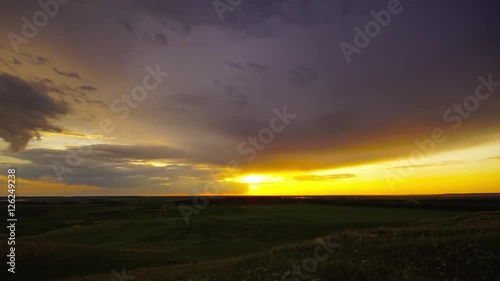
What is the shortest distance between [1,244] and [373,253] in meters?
35.2

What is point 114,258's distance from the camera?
3797 cm

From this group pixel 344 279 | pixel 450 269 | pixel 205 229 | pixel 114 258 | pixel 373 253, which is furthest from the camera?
pixel 205 229

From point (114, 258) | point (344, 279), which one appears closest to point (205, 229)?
point (114, 258)

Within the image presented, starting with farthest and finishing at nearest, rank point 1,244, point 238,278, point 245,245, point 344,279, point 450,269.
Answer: point 245,245
point 1,244
point 238,278
point 450,269
point 344,279

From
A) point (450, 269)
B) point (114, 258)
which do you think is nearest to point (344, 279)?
point (450, 269)

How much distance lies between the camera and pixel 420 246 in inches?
738

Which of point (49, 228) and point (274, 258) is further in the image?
point (49, 228)

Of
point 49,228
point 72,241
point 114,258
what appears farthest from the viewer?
point 49,228

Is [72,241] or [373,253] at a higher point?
[373,253]

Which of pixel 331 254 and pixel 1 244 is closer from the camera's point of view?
pixel 331 254

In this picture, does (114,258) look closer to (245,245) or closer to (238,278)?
(245,245)

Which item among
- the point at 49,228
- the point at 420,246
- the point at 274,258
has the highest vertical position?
the point at 420,246

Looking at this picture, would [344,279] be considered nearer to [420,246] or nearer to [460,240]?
[420,246]

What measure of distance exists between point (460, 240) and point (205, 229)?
5936 centimetres
